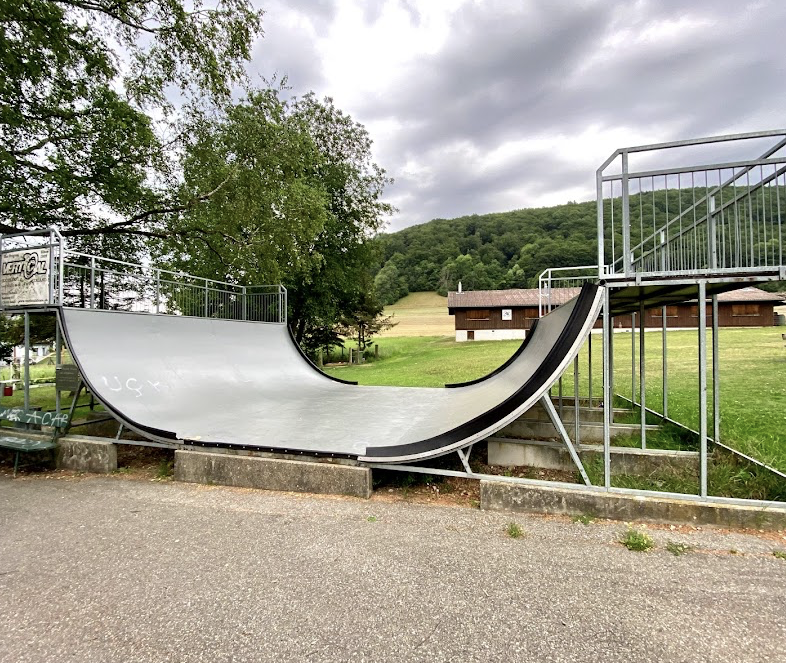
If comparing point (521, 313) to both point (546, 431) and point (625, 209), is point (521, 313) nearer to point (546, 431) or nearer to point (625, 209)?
point (546, 431)

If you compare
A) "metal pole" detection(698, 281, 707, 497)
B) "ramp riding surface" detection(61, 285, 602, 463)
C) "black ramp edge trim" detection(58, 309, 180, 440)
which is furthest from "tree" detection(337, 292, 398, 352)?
"metal pole" detection(698, 281, 707, 497)

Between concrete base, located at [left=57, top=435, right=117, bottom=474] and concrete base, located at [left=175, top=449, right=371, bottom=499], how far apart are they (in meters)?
1.04

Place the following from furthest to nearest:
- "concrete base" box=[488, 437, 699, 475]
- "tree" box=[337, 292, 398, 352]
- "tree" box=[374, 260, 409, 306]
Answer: "tree" box=[374, 260, 409, 306], "tree" box=[337, 292, 398, 352], "concrete base" box=[488, 437, 699, 475]

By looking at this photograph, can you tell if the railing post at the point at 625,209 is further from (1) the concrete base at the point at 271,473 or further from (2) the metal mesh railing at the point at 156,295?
(2) the metal mesh railing at the point at 156,295

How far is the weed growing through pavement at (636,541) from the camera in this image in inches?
115

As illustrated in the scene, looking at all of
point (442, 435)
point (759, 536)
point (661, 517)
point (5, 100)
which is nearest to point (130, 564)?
point (442, 435)

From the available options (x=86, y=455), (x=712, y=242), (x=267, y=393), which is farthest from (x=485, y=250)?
(x=86, y=455)

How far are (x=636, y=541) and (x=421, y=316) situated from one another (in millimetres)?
60387

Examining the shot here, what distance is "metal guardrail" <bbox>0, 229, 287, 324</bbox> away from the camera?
618 cm

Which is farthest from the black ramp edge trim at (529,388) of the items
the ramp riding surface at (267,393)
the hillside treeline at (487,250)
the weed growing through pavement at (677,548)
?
the hillside treeline at (487,250)

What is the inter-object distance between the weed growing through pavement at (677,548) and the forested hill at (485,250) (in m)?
52.2

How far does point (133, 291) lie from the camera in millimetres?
9867

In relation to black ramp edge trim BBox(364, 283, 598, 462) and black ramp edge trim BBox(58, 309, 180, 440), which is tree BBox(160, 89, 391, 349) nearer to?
black ramp edge trim BBox(58, 309, 180, 440)

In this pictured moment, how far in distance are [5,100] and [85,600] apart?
34.9 feet
